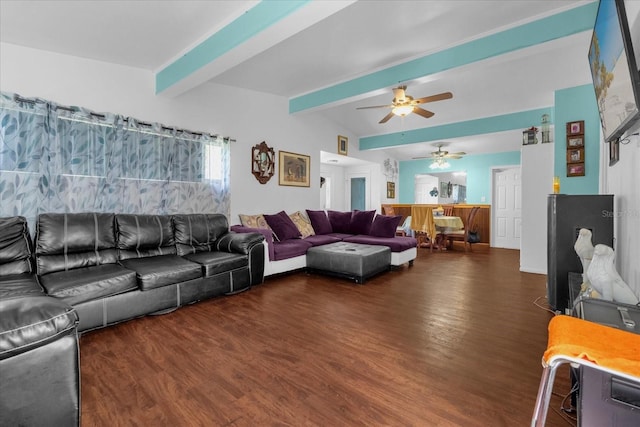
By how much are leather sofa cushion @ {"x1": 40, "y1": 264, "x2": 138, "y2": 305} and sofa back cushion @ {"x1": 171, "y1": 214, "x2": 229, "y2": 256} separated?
906 millimetres

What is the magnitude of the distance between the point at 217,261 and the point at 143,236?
0.85 metres

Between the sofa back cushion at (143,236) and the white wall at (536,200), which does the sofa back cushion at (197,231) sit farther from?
the white wall at (536,200)

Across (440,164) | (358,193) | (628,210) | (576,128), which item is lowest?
(628,210)

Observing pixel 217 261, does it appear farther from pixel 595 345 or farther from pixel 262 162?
pixel 595 345

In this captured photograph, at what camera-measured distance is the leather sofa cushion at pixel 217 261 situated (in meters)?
3.11

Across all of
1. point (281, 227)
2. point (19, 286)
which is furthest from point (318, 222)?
point (19, 286)

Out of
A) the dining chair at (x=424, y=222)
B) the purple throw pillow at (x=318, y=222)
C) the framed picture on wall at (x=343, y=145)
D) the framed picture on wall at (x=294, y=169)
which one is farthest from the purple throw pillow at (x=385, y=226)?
the framed picture on wall at (x=343, y=145)

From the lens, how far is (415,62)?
361 cm

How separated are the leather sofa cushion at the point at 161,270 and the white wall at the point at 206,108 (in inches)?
60.9

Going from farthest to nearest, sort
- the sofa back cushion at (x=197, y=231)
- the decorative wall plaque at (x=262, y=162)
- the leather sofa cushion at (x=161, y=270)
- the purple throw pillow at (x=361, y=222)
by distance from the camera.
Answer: the purple throw pillow at (x=361, y=222) → the decorative wall plaque at (x=262, y=162) → the sofa back cushion at (x=197, y=231) → the leather sofa cushion at (x=161, y=270)

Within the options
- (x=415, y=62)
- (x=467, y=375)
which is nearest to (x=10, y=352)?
(x=467, y=375)

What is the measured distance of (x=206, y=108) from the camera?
422 centimetres

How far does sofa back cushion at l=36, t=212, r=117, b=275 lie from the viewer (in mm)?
2672

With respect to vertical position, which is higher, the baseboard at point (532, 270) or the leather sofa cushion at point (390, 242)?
the leather sofa cushion at point (390, 242)
